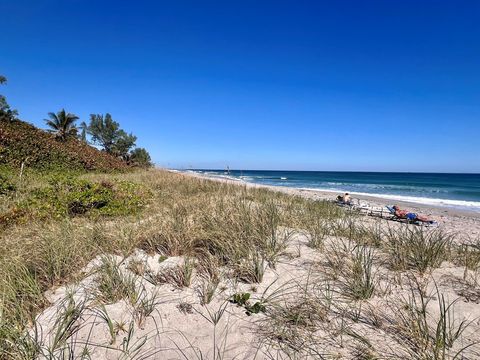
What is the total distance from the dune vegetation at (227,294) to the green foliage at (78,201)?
3.66 ft

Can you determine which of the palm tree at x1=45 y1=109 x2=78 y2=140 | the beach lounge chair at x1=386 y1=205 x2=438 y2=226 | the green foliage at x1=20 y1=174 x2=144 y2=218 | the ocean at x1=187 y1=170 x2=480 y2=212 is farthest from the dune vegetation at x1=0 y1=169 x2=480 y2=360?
the palm tree at x1=45 y1=109 x2=78 y2=140

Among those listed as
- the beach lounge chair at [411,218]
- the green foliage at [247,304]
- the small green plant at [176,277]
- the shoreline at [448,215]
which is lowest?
the shoreline at [448,215]

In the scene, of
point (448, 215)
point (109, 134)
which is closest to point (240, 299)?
point (448, 215)

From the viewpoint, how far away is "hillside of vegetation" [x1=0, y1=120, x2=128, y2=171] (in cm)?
1381

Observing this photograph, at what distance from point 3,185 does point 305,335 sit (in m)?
9.00

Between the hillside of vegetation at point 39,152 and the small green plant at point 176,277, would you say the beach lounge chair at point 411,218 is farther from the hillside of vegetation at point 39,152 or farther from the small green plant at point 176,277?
the hillside of vegetation at point 39,152

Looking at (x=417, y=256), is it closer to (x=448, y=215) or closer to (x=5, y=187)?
(x=5, y=187)

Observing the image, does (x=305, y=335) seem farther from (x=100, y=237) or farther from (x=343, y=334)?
(x=100, y=237)

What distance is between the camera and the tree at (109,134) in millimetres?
38531

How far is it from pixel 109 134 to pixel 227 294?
4218 cm

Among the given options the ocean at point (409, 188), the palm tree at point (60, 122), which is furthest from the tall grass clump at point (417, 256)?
the palm tree at point (60, 122)

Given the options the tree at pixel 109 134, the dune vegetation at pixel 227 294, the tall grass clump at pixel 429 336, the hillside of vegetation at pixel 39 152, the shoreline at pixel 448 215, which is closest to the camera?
the tall grass clump at pixel 429 336

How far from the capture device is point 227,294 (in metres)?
2.79

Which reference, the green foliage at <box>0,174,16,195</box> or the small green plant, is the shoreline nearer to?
the small green plant
